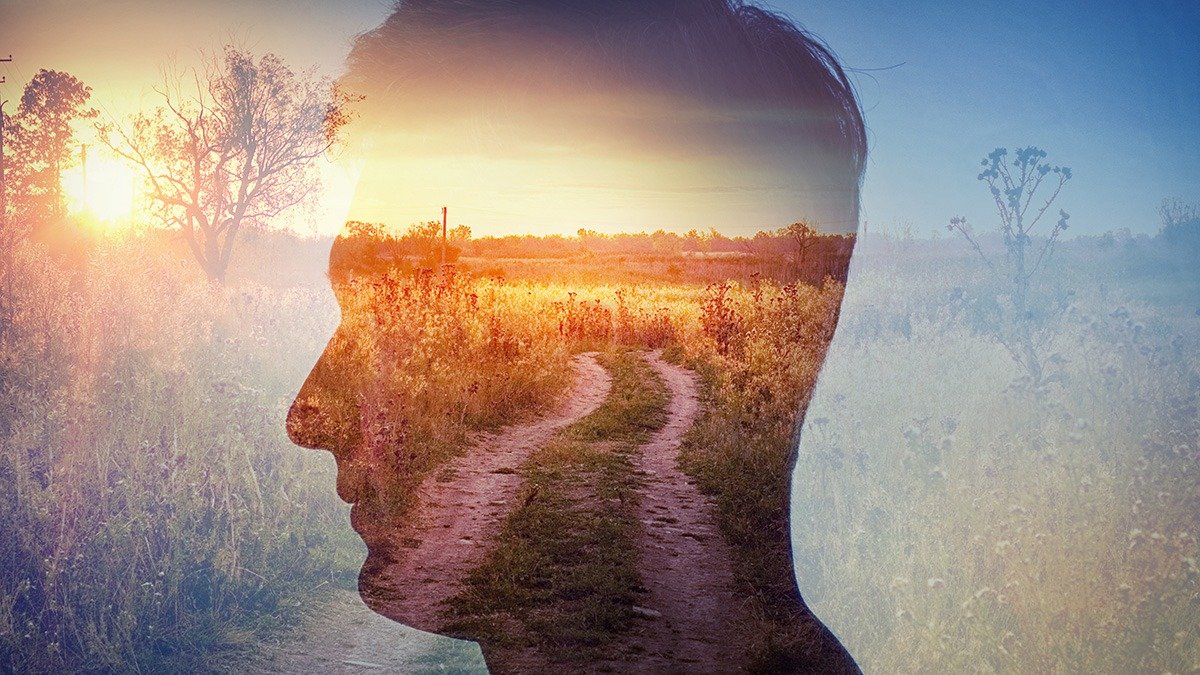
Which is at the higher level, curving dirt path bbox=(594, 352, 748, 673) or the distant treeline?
the distant treeline

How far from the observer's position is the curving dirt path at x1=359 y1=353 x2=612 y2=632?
446cm

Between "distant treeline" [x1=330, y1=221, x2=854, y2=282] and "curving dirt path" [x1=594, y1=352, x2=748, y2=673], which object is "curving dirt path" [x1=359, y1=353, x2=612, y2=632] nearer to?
"curving dirt path" [x1=594, y1=352, x2=748, y2=673]

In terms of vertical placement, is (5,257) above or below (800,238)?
below

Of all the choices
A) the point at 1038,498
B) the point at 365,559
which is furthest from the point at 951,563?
the point at 365,559

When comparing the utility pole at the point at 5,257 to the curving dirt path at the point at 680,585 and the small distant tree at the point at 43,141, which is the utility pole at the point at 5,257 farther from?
the curving dirt path at the point at 680,585

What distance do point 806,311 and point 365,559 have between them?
2891mm

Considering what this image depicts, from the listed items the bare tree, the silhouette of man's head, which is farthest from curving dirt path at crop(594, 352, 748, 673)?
the bare tree

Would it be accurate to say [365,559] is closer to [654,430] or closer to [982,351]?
[654,430]

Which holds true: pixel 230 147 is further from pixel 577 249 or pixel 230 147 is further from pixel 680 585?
pixel 680 585

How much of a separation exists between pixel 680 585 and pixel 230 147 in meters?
3.69

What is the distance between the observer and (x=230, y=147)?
5.14 m

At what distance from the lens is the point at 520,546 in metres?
4.93

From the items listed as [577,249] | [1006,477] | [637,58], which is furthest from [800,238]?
[577,249]

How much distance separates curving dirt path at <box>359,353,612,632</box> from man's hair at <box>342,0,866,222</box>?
252 centimetres
